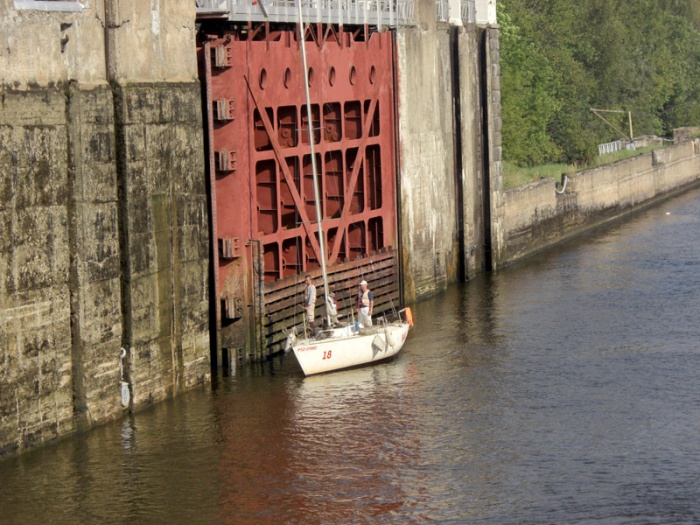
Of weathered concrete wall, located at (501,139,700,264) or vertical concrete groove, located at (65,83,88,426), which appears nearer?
vertical concrete groove, located at (65,83,88,426)

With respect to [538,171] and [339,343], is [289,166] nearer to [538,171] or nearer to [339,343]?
[339,343]

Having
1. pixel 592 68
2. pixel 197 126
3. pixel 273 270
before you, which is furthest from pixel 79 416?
pixel 592 68

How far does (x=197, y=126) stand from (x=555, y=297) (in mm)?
16392

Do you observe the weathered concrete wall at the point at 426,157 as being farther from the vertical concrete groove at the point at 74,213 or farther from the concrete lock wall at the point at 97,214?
the vertical concrete groove at the point at 74,213

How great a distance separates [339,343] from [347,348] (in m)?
0.31

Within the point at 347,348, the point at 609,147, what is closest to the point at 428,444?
the point at 347,348

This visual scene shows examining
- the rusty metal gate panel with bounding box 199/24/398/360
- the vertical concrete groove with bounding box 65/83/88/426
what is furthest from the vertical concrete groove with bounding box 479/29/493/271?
the vertical concrete groove with bounding box 65/83/88/426

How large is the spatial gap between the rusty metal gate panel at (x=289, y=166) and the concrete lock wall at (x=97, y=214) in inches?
85.4

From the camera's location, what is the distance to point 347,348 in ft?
110

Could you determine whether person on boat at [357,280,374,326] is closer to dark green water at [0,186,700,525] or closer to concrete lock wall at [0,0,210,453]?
dark green water at [0,186,700,525]

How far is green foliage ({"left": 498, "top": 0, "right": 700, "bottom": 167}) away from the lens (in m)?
67.9

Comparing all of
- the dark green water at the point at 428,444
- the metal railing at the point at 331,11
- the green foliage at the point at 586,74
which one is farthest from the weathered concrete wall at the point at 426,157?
the green foliage at the point at 586,74

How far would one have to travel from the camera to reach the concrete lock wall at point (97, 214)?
2539cm

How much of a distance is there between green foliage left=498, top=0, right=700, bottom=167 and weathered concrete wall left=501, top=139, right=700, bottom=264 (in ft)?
9.82
